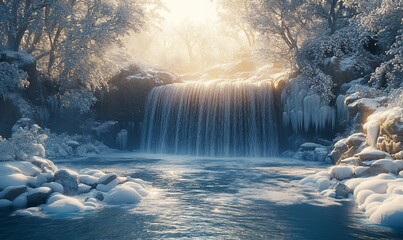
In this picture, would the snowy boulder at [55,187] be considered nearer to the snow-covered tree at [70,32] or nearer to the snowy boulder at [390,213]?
the snowy boulder at [390,213]

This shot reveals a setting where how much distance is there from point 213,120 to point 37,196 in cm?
1772

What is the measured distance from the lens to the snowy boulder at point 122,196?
10.2m

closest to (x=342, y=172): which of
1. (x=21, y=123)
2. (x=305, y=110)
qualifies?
(x=305, y=110)

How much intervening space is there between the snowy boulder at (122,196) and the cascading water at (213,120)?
50.5 ft

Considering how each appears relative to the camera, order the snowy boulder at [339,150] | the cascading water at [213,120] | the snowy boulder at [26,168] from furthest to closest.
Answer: the cascading water at [213,120], the snowy boulder at [339,150], the snowy boulder at [26,168]

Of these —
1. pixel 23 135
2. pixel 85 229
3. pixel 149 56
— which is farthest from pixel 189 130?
pixel 149 56

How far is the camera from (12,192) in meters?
9.80

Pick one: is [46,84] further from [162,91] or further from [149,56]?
[149,56]

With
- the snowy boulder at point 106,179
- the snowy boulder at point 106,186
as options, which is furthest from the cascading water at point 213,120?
the snowy boulder at point 106,186

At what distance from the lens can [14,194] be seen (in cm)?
982

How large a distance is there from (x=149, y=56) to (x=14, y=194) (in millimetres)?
73904

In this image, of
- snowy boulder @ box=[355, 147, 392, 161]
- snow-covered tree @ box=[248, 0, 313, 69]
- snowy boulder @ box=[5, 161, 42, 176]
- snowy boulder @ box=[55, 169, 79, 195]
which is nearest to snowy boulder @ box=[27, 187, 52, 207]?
snowy boulder @ box=[55, 169, 79, 195]

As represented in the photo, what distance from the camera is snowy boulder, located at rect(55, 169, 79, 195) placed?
10.8 meters

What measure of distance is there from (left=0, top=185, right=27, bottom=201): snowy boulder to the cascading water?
1668 cm
